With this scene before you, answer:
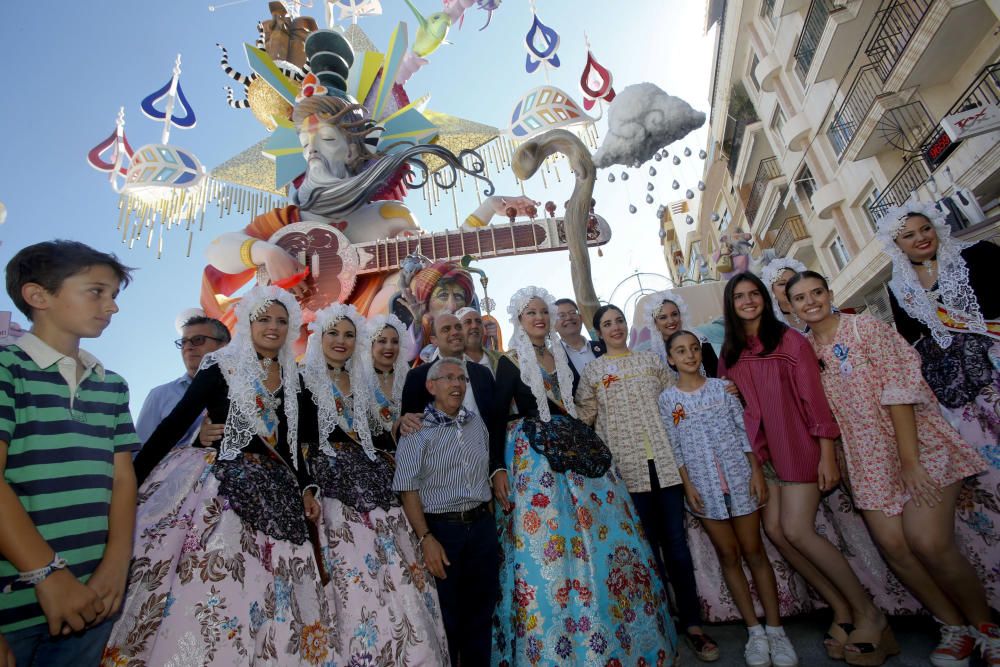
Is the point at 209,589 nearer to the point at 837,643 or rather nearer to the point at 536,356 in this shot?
the point at 536,356

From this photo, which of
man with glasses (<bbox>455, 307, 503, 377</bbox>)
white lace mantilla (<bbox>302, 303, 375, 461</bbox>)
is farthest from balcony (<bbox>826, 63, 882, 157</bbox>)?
white lace mantilla (<bbox>302, 303, 375, 461</bbox>)

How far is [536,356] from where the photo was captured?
3.04 meters

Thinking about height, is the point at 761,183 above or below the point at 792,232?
above

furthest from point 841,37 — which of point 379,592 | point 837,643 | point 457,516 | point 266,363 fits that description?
point 379,592

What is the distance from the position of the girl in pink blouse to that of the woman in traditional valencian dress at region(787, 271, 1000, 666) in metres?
0.12

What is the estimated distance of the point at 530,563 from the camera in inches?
93.0

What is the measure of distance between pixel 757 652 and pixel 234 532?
2276mm

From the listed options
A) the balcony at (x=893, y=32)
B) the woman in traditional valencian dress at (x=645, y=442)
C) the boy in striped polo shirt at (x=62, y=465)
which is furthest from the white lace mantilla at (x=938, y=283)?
the balcony at (x=893, y=32)

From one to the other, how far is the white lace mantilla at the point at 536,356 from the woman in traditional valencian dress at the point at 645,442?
164 millimetres

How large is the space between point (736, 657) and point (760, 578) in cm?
37

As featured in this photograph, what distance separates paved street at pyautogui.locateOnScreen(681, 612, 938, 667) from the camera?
225 cm

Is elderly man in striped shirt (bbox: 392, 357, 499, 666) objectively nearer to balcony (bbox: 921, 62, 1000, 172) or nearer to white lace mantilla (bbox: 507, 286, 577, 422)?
white lace mantilla (bbox: 507, 286, 577, 422)

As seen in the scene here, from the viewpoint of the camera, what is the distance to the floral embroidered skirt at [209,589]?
69.2 inches

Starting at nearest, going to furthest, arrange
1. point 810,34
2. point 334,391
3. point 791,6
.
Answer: point 334,391 → point 810,34 → point 791,6
